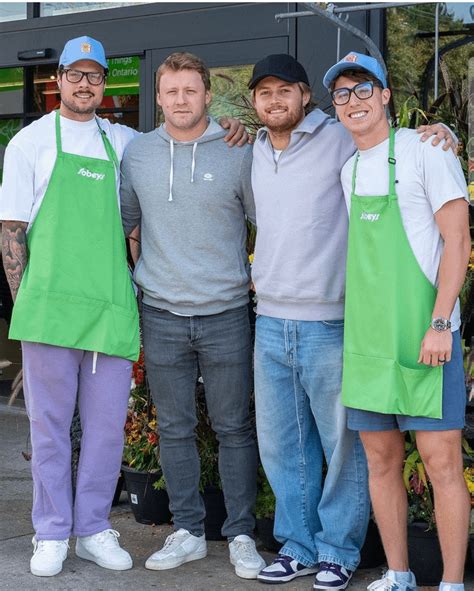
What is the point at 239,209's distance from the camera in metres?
4.11

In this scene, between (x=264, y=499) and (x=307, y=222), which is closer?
(x=307, y=222)

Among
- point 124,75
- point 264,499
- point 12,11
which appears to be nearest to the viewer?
point 264,499

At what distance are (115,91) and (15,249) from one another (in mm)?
3162

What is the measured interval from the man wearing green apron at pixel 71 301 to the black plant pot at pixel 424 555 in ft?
3.75

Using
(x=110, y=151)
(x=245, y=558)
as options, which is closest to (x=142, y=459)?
(x=245, y=558)

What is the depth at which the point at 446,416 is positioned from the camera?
3510 mm

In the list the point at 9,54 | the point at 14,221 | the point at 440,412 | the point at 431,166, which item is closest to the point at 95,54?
the point at 14,221

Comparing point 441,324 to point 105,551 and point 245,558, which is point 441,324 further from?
point 105,551

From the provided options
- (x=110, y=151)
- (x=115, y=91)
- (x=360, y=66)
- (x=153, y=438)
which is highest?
(x=115, y=91)

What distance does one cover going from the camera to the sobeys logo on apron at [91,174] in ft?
13.3

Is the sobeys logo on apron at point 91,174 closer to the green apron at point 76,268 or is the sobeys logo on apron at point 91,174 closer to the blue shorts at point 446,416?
the green apron at point 76,268

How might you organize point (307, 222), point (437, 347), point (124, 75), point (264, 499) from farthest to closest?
point (124, 75) → point (264, 499) → point (307, 222) → point (437, 347)

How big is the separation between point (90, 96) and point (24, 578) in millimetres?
1912

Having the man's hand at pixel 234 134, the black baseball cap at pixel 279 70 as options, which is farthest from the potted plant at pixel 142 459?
the black baseball cap at pixel 279 70
